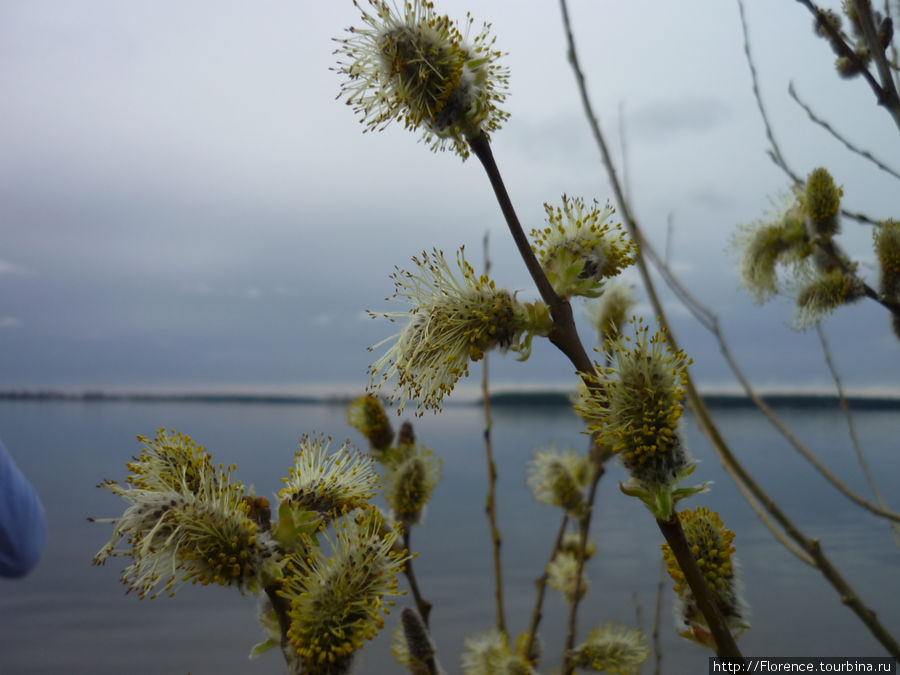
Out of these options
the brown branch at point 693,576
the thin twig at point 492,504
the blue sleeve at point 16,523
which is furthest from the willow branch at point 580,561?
the blue sleeve at point 16,523

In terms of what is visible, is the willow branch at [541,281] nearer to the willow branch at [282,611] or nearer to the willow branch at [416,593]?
the willow branch at [282,611]

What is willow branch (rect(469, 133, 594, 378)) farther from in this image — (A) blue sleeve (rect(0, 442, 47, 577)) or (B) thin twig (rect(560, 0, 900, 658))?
(A) blue sleeve (rect(0, 442, 47, 577))

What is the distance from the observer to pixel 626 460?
0.56 metres

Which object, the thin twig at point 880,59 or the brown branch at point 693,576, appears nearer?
the brown branch at point 693,576

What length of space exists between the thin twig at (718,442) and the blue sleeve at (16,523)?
42.1 inches

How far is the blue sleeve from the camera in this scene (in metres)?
1.13

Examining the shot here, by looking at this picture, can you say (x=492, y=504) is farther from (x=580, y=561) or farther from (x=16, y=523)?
(x=16, y=523)

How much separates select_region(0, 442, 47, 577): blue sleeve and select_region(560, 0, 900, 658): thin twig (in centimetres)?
107

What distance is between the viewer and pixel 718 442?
0.77 meters

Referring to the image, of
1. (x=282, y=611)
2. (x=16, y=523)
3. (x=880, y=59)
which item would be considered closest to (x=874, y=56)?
(x=880, y=59)

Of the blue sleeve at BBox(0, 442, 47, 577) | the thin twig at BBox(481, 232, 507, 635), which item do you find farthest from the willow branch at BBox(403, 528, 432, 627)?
the blue sleeve at BBox(0, 442, 47, 577)

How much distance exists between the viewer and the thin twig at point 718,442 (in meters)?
0.67

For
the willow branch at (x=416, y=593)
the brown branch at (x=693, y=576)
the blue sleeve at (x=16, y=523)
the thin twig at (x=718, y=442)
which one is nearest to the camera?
the brown branch at (x=693, y=576)

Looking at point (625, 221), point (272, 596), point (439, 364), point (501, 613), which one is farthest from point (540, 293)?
point (501, 613)
